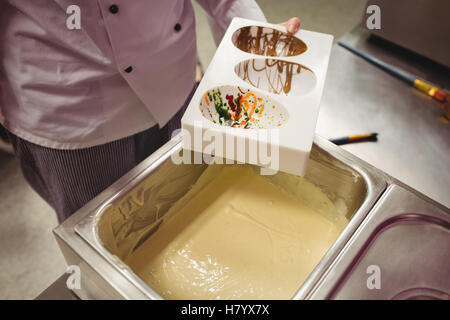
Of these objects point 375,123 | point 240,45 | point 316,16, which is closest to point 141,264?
point 240,45

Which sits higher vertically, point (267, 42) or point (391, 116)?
point (267, 42)

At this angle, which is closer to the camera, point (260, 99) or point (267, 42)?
point (260, 99)

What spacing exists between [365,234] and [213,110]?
44cm

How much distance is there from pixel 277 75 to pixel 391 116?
1.94 feet

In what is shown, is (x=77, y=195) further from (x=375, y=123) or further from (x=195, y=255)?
(x=375, y=123)

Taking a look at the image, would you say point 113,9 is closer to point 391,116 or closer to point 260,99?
point 260,99

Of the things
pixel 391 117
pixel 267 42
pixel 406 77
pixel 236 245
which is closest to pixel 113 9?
pixel 267 42

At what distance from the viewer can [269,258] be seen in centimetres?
95

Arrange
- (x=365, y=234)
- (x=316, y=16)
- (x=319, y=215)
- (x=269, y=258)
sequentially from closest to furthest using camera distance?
(x=365, y=234) → (x=269, y=258) → (x=319, y=215) → (x=316, y=16)

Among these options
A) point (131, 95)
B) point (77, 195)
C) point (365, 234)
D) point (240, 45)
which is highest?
point (240, 45)

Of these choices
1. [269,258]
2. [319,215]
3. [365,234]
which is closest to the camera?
Result: [365,234]

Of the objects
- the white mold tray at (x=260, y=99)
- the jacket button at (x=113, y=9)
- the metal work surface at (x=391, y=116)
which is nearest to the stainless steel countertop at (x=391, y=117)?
the metal work surface at (x=391, y=116)

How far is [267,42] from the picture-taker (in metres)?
0.97

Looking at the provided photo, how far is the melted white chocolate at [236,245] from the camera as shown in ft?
2.97
